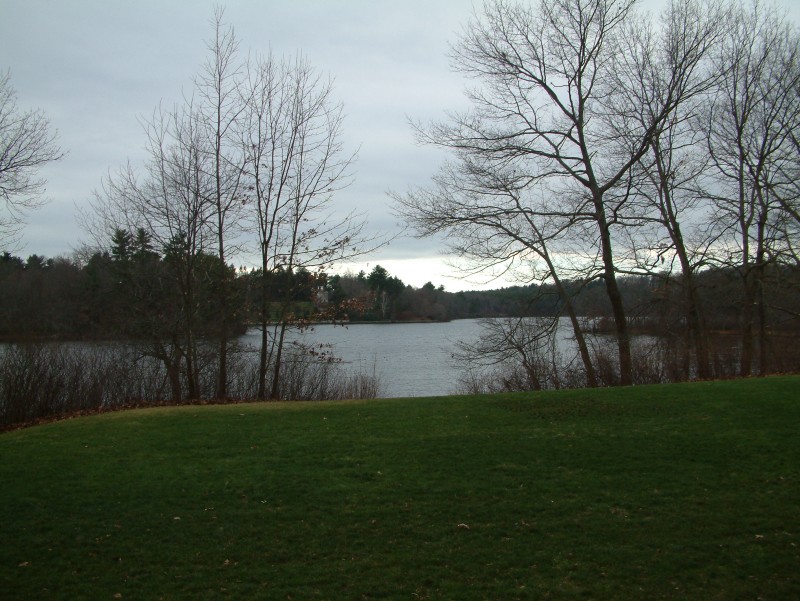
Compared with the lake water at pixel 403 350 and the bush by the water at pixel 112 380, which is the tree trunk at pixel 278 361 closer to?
the lake water at pixel 403 350

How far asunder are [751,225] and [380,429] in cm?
1595

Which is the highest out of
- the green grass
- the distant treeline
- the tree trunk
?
the distant treeline

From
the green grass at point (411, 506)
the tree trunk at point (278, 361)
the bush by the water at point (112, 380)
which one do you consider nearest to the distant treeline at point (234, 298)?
the tree trunk at point (278, 361)

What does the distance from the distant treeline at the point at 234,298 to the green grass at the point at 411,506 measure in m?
6.52

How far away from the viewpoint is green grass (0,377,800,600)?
4.75 m

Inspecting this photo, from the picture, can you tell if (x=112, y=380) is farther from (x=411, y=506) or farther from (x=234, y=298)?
(x=411, y=506)

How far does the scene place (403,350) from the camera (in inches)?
1094

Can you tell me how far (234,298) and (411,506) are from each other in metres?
10.7

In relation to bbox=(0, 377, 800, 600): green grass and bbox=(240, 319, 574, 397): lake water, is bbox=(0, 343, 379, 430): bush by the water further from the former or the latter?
bbox=(0, 377, 800, 600): green grass

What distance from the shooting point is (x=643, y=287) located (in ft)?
63.2

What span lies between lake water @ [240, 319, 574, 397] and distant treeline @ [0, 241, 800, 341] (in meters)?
1.02

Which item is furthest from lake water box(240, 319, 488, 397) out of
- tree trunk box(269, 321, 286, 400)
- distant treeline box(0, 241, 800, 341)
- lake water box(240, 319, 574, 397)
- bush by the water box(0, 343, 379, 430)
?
distant treeline box(0, 241, 800, 341)

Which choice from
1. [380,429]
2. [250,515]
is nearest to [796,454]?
[380,429]

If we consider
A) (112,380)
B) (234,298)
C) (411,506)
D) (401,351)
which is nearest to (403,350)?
(401,351)
